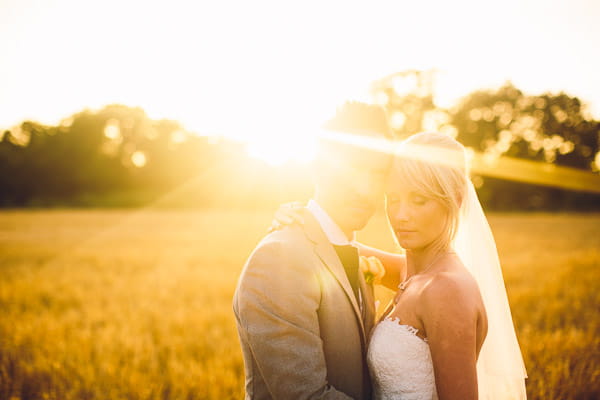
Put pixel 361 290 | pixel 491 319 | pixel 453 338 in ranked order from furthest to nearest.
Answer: pixel 491 319 → pixel 361 290 → pixel 453 338

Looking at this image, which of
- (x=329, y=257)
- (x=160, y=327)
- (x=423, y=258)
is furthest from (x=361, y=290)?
(x=160, y=327)

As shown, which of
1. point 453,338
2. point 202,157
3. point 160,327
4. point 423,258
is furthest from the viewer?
point 202,157

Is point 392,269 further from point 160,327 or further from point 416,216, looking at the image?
point 160,327

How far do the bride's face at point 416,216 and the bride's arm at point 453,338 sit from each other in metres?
0.45

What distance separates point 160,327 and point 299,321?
491 centimetres

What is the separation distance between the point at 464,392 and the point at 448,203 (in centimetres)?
111

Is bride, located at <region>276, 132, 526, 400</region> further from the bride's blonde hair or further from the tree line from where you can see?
the tree line

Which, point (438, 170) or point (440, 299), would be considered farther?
point (438, 170)

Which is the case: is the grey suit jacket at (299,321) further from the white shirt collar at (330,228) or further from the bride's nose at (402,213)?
the bride's nose at (402,213)

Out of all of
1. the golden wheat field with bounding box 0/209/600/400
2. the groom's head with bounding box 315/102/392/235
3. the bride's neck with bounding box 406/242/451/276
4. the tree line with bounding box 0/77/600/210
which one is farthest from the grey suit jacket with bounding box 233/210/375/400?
the tree line with bounding box 0/77/600/210

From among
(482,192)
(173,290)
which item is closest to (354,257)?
(173,290)

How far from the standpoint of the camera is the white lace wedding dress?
209 centimetres

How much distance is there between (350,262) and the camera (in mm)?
2230

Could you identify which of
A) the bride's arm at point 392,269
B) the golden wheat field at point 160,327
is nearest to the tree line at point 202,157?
the golden wheat field at point 160,327
